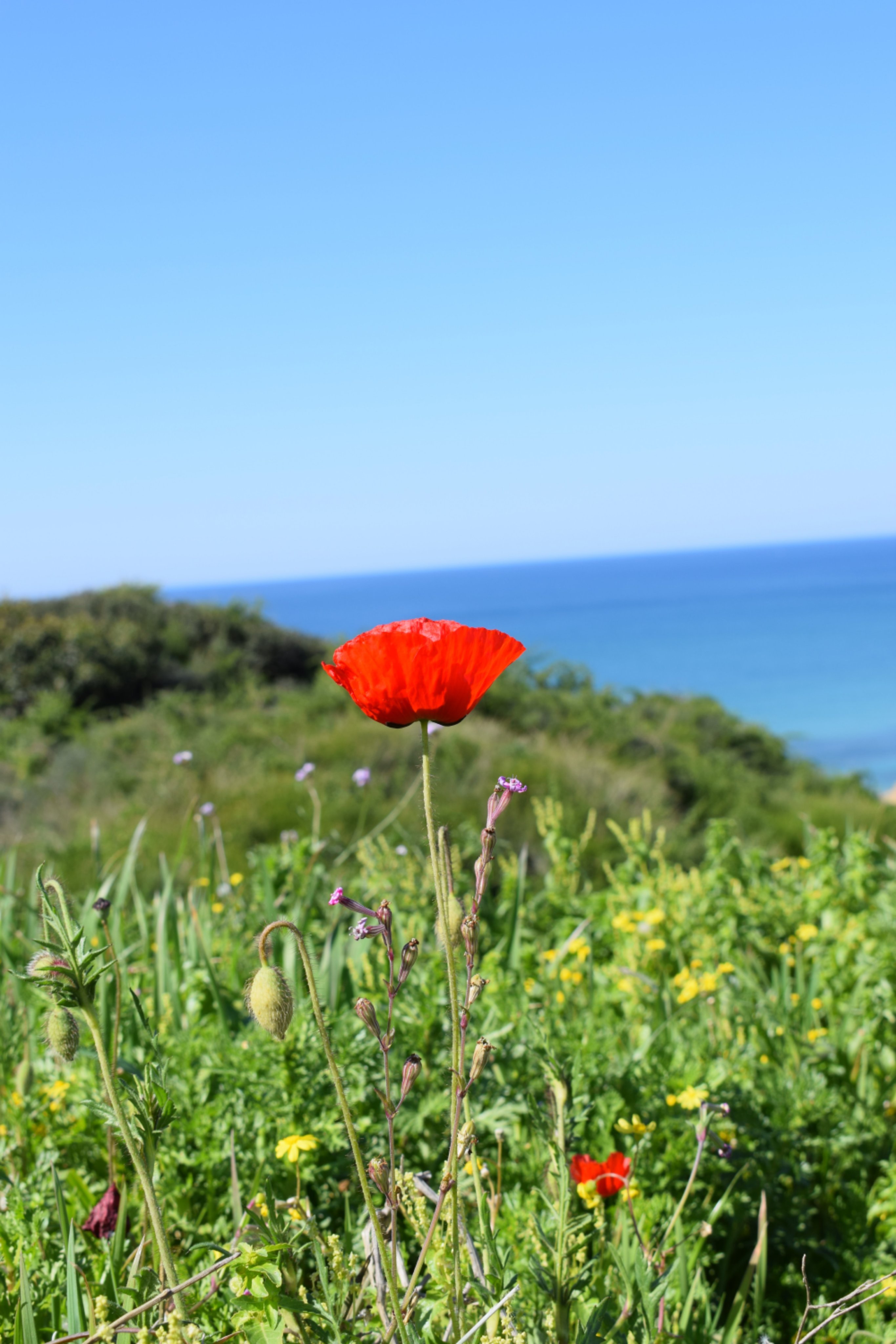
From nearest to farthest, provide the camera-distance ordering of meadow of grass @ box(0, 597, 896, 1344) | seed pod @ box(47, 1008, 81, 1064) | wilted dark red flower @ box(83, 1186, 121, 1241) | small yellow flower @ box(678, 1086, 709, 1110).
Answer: seed pod @ box(47, 1008, 81, 1064) → meadow of grass @ box(0, 597, 896, 1344) → wilted dark red flower @ box(83, 1186, 121, 1241) → small yellow flower @ box(678, 1086, 709, 1110)

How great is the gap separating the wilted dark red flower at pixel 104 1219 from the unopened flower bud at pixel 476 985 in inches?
33.0

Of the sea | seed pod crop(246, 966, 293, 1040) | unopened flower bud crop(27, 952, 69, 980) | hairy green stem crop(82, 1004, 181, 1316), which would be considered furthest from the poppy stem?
the sea

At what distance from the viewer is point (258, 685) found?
12.0 metres

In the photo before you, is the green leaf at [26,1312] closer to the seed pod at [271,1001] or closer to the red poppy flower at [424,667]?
the seed pod at [271,1001]

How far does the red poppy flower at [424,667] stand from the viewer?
0.97 m

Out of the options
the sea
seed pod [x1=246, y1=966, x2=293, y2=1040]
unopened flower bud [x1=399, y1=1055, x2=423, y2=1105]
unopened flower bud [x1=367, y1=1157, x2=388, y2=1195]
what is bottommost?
the sea

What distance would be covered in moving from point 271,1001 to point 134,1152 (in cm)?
18

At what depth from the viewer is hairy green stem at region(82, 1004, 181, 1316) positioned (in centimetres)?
92

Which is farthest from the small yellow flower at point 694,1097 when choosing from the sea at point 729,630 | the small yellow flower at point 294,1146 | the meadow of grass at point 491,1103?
the sea at point 729,630

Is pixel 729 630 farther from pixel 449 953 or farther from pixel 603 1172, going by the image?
pixel 449 953

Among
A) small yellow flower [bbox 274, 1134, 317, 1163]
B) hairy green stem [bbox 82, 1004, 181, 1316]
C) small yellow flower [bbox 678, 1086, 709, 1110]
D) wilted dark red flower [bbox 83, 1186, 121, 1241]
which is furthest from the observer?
small yellow flower [bbox 678, 1086, 709, 1110]

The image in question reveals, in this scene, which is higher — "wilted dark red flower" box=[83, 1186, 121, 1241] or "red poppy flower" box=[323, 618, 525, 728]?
"red poppy flower" box=[323, 618, 525, 728]

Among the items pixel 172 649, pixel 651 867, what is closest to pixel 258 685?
pixel 172 649

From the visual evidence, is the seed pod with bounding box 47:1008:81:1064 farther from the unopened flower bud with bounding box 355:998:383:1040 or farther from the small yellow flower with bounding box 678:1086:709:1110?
the small yellow flower with bounding box 678:1086:709:1110
